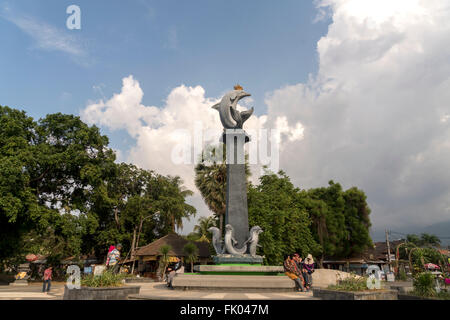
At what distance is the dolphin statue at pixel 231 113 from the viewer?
59.3ft

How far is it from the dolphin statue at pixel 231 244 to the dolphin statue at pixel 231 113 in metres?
6.22

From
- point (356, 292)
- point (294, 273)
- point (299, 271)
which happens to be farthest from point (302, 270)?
point (356, 292)

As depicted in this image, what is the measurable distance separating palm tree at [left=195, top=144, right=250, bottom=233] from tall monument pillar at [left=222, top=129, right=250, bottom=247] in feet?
30.7

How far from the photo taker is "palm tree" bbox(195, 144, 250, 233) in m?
26.8

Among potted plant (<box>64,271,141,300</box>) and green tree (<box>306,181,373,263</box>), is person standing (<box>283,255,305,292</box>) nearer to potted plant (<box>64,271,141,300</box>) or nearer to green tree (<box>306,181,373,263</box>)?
potted plant (<box>64,271,141,300</box>)

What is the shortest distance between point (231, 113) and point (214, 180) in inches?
407

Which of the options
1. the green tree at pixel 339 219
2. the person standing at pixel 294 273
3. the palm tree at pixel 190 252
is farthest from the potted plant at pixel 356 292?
the green tree at pixel 339 219

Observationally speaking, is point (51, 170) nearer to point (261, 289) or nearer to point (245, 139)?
point (245, 139)

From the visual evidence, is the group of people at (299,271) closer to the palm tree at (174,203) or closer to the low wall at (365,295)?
the low wall at (365,295)

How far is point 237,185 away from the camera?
1719 cm

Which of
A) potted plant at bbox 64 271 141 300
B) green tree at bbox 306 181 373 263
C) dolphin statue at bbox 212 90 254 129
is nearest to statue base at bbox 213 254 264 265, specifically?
potted plant at bbox 64 271 141 300

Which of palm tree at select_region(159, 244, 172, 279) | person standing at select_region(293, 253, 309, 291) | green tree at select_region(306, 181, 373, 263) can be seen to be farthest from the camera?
green tree at select_region(306, 181, 373, 263)

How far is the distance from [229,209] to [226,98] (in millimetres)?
6823

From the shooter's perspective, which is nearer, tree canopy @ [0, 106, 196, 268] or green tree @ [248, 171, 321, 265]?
tree canopy @ [0, 106, 196, 268]
